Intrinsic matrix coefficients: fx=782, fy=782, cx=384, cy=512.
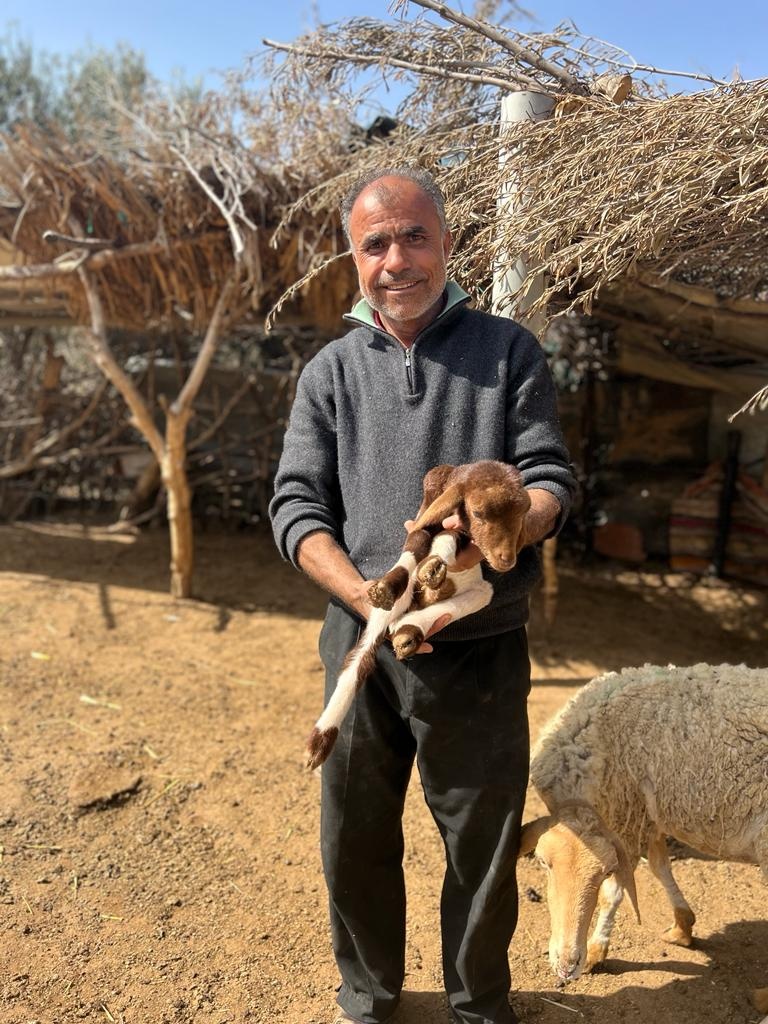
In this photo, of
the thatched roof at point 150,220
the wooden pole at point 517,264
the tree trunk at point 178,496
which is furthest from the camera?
the tree trunk at point 178,496

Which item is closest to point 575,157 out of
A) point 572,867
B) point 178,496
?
point 572,867

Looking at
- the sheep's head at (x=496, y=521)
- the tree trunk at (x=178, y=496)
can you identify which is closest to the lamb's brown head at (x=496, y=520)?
the sheep's head at (x=496, y=521)

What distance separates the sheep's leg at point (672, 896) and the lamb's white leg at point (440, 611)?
4.27ft

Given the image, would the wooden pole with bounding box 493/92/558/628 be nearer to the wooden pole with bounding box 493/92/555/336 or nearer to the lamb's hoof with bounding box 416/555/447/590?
the wooden pole with bounding box 493/92/555/336

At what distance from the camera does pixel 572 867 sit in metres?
2.03

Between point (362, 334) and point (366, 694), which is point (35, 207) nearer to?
point (362, 334)

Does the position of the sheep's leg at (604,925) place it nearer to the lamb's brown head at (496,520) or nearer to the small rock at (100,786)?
the lamb's brown head at (496,520)

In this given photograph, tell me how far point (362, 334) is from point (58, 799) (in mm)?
2470

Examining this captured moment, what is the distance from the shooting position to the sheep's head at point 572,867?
200 centimetres

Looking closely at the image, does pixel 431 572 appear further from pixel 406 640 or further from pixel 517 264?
pixel 517 264

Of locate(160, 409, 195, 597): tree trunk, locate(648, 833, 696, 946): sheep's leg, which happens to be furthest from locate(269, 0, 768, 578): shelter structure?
locate(160, 409, 195, 597): tree trunk

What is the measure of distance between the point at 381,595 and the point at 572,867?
3.51ft

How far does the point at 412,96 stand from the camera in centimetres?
350

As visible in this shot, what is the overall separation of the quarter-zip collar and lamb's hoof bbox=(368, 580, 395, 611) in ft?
2.27
